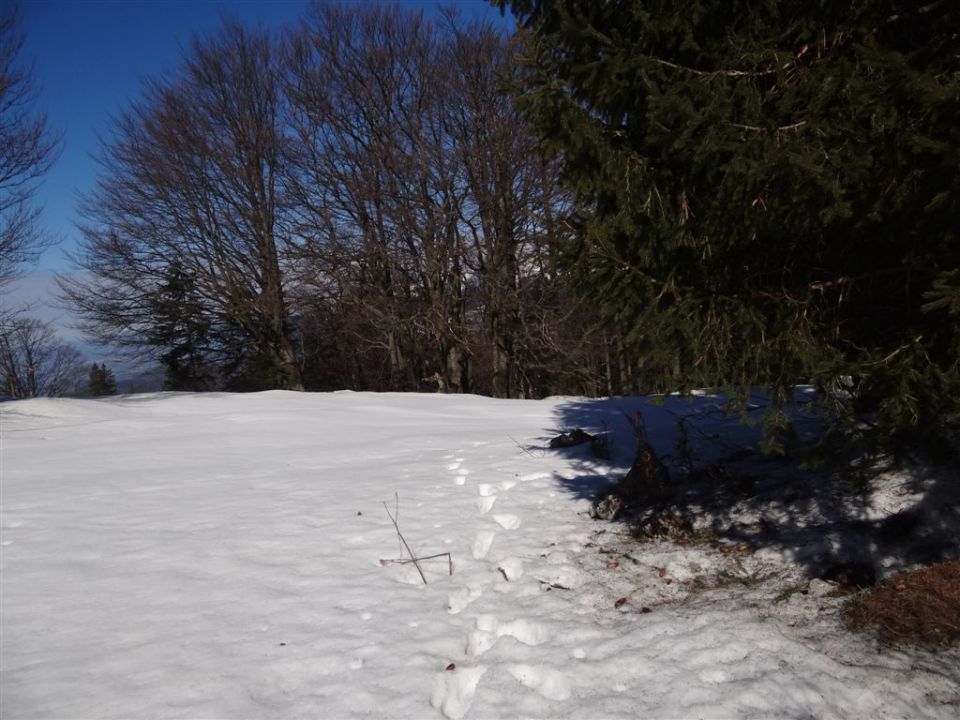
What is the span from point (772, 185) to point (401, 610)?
2699mm

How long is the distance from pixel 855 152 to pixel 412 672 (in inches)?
109

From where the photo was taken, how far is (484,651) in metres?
2.58

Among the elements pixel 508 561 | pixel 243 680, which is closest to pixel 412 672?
pixel 243 680

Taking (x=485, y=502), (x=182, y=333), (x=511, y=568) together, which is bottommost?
(x=511, y=568)

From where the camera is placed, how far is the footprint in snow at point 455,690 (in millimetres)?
2199

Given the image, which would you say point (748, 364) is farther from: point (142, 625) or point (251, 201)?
point (251, 201)

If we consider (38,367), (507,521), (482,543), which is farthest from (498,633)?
(38,367)

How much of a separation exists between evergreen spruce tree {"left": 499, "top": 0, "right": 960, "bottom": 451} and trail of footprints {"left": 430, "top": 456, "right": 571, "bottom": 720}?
1383 millimetres

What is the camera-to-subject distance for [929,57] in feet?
7.57

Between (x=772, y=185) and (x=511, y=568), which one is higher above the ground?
(x=772, y=185)

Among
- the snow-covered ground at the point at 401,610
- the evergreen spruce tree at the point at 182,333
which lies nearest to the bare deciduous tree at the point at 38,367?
the evergreen spruce tree at the point at 182,333

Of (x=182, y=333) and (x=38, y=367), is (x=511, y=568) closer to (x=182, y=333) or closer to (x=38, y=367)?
(x=182, y=333)

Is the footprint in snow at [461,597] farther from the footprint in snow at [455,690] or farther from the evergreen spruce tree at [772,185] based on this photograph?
the evergreen spruce tree at [772,185]

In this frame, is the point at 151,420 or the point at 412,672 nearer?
the point at 412,672
